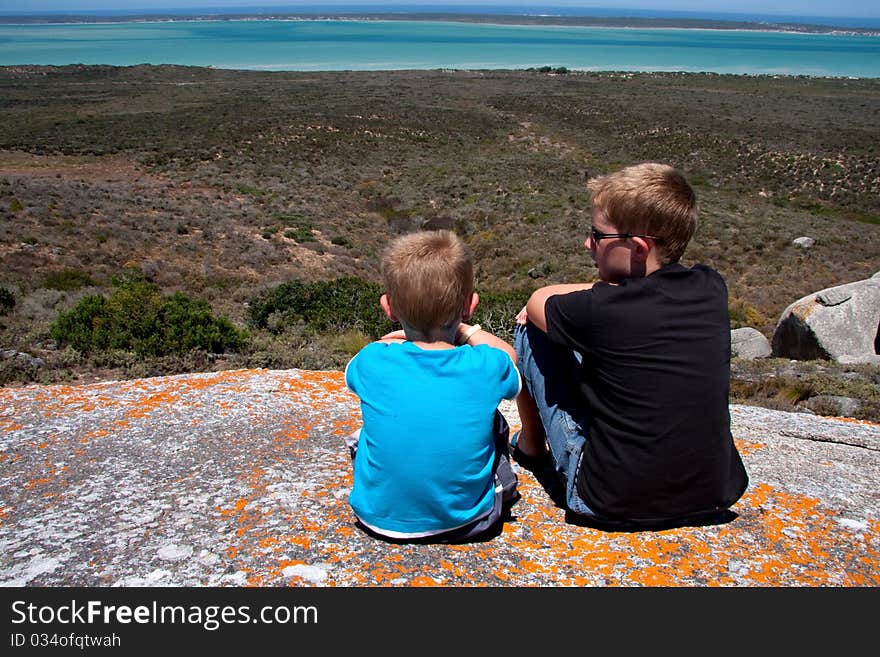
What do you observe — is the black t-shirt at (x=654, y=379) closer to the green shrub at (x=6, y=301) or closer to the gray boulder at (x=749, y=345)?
the gray boulder at (x=749, y=345)

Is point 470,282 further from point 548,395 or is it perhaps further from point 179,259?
point 179,259

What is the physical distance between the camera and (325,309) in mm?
9164

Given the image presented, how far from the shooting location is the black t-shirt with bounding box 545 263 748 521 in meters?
2.19

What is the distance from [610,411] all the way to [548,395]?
34 cm

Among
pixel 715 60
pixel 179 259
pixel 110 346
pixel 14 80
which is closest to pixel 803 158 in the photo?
pixel 179 259

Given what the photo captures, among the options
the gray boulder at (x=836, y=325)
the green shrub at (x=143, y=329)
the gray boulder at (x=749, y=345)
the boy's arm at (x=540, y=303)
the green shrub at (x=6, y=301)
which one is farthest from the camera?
the gray boulder at (x=749, y=345)

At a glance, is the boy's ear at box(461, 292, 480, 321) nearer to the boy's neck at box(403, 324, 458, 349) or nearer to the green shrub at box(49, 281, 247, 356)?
the boy's neck at box(403, 324, 458, 349)

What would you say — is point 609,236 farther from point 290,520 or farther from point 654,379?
Answer: point 290,520

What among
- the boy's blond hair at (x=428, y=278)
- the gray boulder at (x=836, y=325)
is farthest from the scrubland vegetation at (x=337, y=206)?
the boy's blond hair at (x=428, y=278)

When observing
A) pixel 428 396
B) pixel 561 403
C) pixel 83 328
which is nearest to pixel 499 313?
pixel 83 328

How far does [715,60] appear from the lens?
449 feet

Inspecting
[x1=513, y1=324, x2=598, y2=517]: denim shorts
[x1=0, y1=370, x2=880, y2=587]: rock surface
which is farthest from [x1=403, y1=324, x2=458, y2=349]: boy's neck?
[x1=0, y1=370, x2=880, y2=587]: rock surface

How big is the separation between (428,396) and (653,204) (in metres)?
1.08

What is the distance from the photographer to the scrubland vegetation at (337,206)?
6.31m
